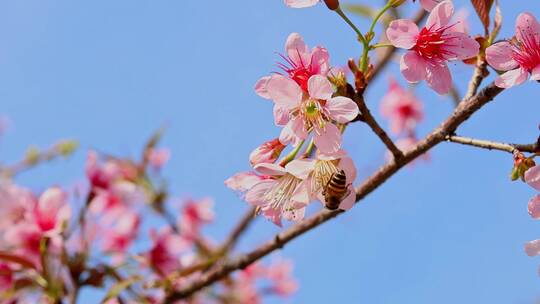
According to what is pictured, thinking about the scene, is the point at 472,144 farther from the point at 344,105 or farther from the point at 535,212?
the point at 344,105

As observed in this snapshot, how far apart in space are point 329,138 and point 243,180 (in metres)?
0.29

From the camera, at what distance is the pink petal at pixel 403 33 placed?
4.24ft

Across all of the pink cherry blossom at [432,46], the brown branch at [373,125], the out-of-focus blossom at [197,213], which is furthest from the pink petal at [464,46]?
the out-of-focus blossom at [197,213]

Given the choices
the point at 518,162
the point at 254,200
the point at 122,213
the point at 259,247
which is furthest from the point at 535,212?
the point at 122,213

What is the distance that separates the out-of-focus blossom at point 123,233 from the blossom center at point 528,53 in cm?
235

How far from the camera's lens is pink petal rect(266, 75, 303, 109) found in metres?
1.21

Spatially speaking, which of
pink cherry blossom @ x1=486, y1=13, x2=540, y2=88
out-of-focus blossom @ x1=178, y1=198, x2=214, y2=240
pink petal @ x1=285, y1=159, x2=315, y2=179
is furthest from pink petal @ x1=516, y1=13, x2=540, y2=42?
out-of-focus blossom @ x1=178, y1=198, x2=214, y2=240

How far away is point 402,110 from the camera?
4.61 m

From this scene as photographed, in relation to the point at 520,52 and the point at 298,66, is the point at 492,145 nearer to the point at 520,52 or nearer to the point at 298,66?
the point at 520,52

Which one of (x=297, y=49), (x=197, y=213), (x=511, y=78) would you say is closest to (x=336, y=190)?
(x=297, y=49)

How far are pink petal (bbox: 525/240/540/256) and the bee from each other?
0.37m

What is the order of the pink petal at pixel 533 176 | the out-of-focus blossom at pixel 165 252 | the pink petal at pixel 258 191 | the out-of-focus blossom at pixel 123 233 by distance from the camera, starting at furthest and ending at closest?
the out-of-focus blossom at pixel 123 233, the out-of-focus blossom at pixel 165 252, the pink petal at pixel 258 191, the pink petal at pixel 533 176

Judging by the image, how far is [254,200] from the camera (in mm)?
1399

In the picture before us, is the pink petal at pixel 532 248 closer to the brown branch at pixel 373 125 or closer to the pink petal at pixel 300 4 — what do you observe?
the brown branch at pixel 373 125
